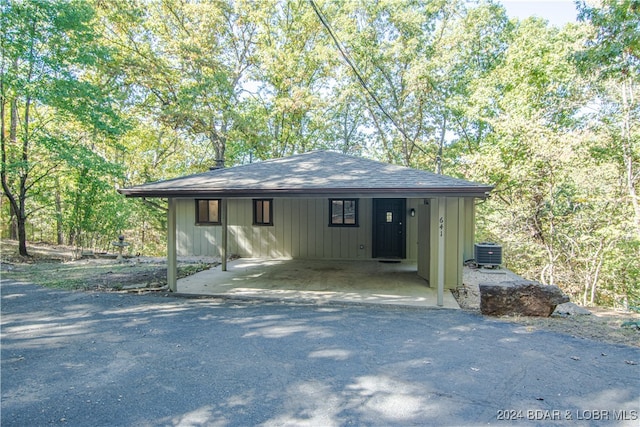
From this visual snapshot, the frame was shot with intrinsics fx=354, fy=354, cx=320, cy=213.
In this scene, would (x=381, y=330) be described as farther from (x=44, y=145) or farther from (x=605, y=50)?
(x=44, y=145)

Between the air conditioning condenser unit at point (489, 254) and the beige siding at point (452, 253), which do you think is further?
the air conditioning condenser unit at point (489, 254)

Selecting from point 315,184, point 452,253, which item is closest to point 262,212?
point 315,184

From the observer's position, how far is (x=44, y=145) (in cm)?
930

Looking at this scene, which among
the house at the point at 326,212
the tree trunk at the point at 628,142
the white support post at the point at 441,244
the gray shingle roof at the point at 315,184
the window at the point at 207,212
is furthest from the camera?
the window at the point at 207,212

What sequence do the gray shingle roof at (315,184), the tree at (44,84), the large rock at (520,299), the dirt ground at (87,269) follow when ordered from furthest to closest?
the tree at (44,84) → the dirt ground at (87,269) → the gray shingle roof at (315,184) → the large rock at (520,299)

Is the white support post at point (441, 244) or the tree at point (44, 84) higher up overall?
the tree at point (44, 84)

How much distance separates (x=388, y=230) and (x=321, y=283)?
365cm

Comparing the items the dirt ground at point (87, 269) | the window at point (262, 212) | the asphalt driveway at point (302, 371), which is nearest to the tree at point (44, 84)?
the dirt ground at point (87, 269)

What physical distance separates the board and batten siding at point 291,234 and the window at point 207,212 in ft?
0.52

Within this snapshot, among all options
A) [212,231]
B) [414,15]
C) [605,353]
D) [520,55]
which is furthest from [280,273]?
[414,15]

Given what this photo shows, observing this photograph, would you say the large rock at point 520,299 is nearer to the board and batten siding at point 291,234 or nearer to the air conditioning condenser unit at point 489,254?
the air conditioning condenser unit at point 489,254

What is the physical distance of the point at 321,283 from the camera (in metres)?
7.39

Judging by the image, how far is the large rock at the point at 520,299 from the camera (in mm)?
5078

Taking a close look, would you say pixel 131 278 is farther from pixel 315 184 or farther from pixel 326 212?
pixel 326 212
